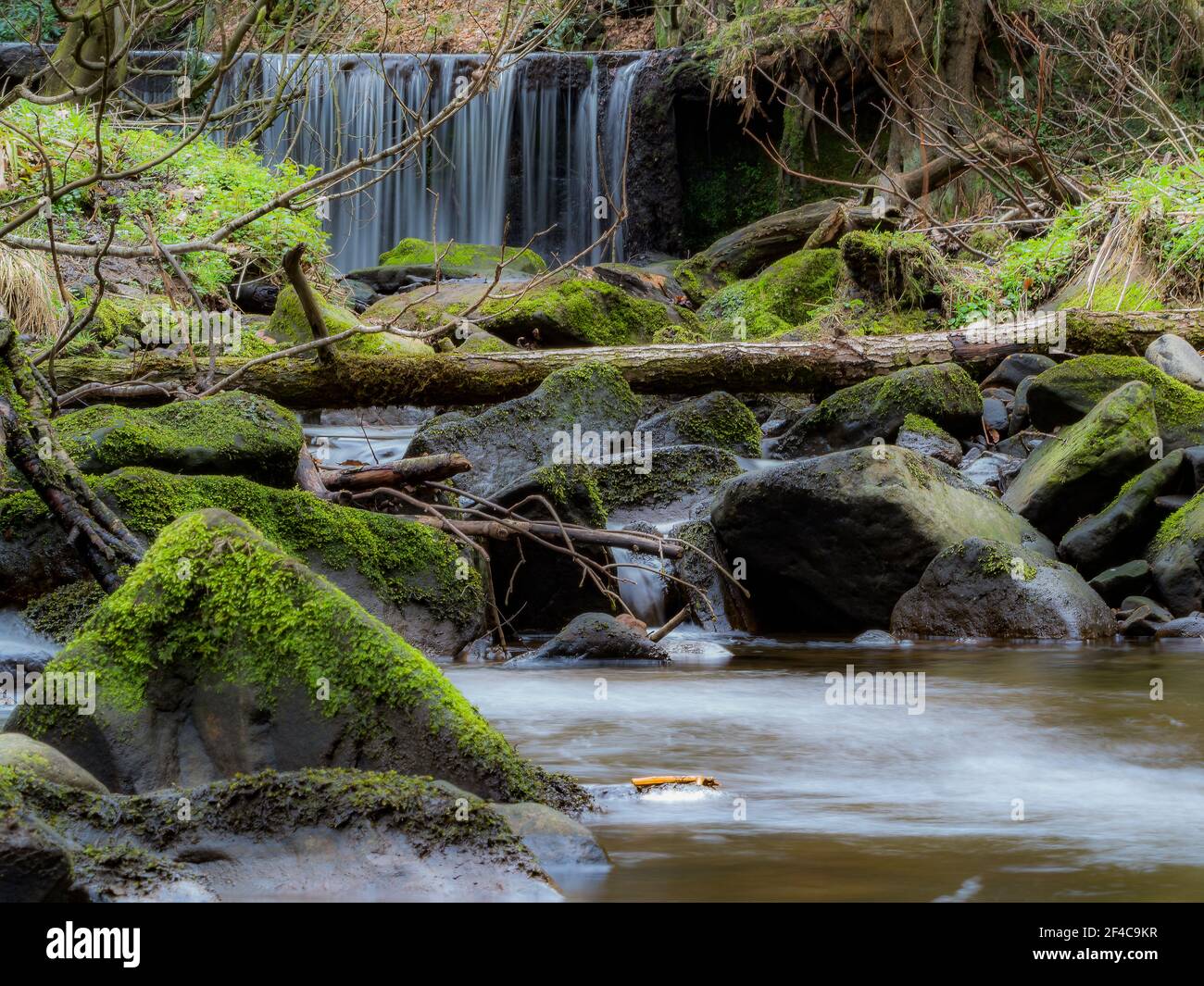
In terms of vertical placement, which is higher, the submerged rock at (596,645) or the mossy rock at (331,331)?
the mossy rock at (331,331)

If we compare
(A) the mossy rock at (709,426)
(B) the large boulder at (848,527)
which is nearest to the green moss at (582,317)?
(A) the mossy rock at (709,426)

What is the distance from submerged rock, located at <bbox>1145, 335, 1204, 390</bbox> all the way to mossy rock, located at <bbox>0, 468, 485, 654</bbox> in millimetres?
5762

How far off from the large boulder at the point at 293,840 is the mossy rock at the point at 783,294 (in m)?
11.1

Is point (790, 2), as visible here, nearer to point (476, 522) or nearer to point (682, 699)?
point (476, 522)

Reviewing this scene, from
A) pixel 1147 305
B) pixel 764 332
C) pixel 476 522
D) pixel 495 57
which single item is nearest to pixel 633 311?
pixel 764 332

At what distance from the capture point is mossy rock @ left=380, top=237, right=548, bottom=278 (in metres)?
16.8

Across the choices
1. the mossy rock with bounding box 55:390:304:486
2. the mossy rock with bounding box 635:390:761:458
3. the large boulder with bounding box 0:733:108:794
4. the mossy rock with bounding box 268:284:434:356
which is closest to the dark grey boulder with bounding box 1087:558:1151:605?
the mossy rock with bounding box 635:390:761:458

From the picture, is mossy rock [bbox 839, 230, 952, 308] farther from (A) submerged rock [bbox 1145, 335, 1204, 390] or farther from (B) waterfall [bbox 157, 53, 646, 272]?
(B) waterfall [bbox 157, 53, 646, 272]

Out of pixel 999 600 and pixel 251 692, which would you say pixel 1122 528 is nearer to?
pixel 999 600

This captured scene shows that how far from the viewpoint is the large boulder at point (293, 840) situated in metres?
2.48

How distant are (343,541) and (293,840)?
11.9 ft

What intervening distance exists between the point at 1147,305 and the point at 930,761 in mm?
8486

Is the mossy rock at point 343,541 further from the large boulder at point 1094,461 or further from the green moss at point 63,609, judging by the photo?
the large boulder at point 1094,461
